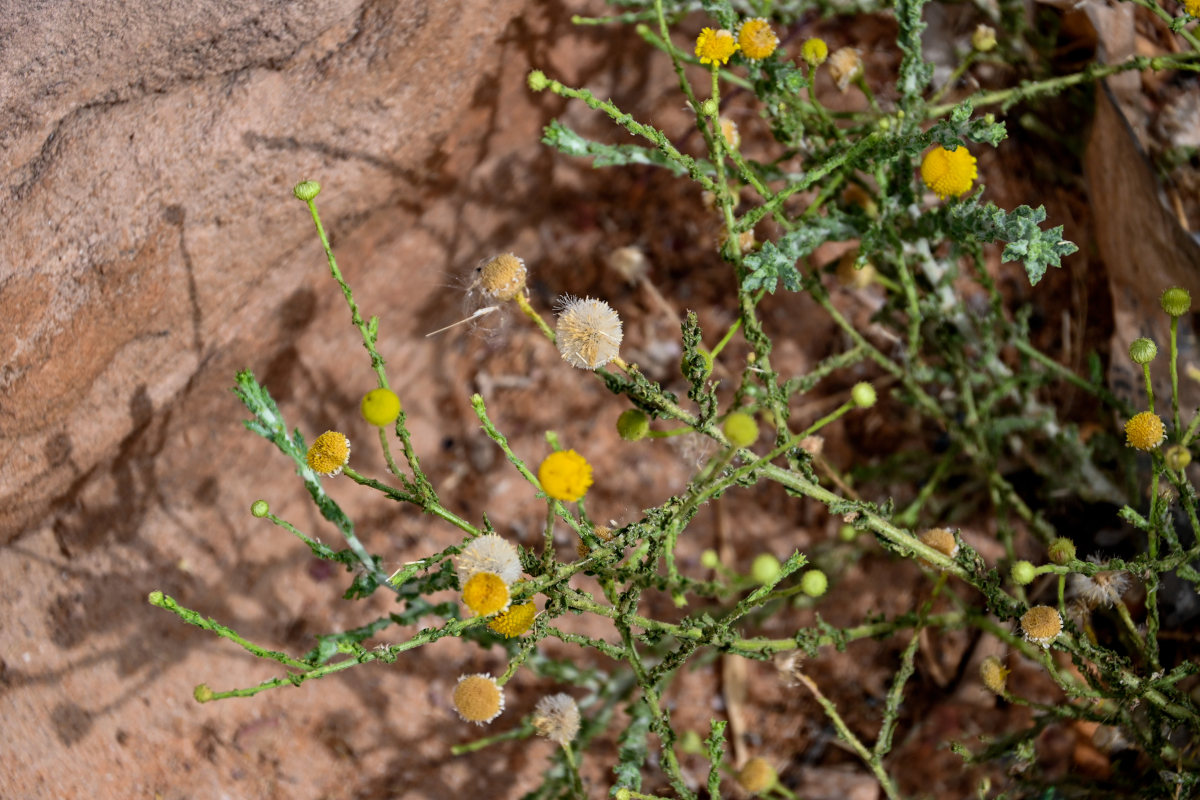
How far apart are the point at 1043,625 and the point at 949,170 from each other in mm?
635

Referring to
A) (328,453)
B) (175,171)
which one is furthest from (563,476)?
(175,171)

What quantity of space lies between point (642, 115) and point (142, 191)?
1.16m

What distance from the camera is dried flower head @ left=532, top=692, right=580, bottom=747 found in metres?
1.39

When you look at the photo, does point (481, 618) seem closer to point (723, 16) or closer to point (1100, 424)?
point (723, 16)

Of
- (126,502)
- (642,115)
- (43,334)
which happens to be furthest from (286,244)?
(642,115)

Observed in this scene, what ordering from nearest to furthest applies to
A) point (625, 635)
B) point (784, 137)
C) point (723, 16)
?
1. point (625, 635)
2. point (723, 16)
3. point (784, 137)

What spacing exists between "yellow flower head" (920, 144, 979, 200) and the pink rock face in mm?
988

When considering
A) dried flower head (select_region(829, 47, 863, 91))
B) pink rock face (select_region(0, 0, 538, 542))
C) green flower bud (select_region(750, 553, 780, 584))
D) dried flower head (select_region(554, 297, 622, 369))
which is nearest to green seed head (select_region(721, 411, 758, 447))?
green flower bud (select_region(750, 553, 780, 584))

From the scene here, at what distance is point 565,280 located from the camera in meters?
2.26

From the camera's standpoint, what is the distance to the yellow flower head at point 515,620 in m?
1.03

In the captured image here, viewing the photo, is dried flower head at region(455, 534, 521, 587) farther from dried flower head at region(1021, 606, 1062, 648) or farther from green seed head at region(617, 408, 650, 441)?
dried flower head at region(1021, 606, 1062, 648)

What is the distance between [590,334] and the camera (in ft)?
3.77

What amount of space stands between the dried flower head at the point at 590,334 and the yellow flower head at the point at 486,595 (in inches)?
12.8

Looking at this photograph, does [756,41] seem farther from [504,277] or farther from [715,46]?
[504,277]
